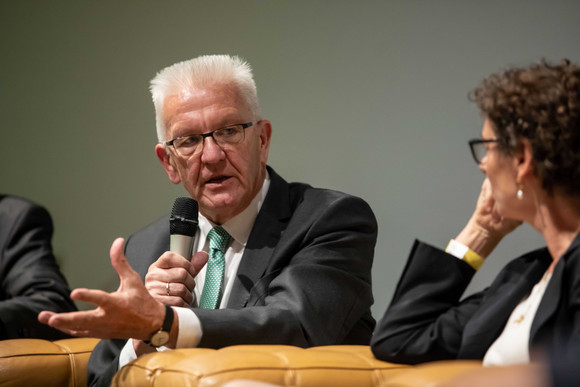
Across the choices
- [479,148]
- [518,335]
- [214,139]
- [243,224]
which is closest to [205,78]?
[214,139]

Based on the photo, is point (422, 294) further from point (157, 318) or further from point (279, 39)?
point (279, 39)

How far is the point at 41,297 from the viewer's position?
113 inches

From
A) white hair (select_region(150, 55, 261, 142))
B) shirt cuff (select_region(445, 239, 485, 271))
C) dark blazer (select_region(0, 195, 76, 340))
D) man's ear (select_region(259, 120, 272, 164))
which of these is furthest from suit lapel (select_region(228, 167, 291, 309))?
dark blazer (select_region(0, 195, 76, 340))

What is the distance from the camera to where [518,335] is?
145cm

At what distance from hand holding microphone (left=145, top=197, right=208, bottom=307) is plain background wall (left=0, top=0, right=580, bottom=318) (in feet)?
3.20

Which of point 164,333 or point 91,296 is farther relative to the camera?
point 164,333

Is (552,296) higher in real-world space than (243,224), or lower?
higher

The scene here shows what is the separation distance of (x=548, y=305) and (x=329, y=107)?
173cm

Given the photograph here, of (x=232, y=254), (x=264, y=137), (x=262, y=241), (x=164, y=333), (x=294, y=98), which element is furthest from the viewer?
(x=294, y=98)

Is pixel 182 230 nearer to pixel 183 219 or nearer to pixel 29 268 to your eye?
pixel 183 219

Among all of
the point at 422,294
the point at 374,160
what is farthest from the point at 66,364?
the point at 374,160

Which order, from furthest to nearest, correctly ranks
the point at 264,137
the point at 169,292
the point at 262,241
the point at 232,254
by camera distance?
1. the point at 264,137
2. the point at 232,254
3. the point at 262,241
4. the point at 169,292

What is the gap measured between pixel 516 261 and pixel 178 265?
0.89 meters

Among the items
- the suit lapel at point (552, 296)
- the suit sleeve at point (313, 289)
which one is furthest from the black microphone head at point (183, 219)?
the suit lapel at point (552, 296)
